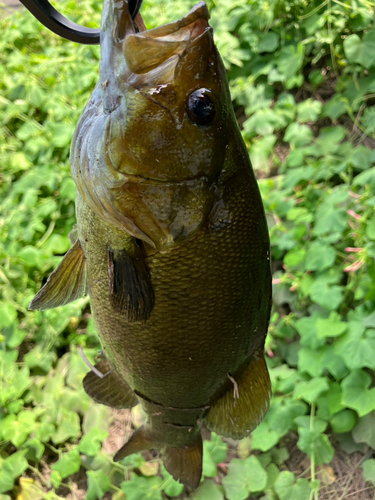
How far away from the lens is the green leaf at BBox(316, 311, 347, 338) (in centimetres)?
149

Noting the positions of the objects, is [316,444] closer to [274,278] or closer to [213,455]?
[213,455]

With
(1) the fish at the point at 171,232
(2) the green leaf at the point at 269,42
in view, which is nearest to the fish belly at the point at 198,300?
(1) the fish at the point at 171,232

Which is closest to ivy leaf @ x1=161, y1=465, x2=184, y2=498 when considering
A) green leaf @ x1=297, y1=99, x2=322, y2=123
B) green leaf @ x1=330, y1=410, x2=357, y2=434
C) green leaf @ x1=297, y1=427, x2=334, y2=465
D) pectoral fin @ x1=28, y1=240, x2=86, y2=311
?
green leaf @ x1=297, y1=427, x2=334, y2=465

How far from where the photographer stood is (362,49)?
6.19 ft

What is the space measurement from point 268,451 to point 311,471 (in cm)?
18

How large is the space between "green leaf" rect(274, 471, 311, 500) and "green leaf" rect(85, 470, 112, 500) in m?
0.69

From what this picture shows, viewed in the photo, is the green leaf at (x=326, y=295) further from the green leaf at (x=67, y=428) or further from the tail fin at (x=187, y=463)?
the green leaf at (x=67, y=428)

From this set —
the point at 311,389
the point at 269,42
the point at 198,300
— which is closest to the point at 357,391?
the point at 311,389

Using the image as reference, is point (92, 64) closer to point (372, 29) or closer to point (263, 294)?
point (372, 29)

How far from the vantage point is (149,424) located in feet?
3.10

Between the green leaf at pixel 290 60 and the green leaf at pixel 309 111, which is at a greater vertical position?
the green leaf at pixel 290 60

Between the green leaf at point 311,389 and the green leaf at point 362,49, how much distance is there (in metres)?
1.37

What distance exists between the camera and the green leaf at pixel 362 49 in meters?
1.87

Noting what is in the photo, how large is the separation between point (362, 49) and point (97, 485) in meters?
2.18
